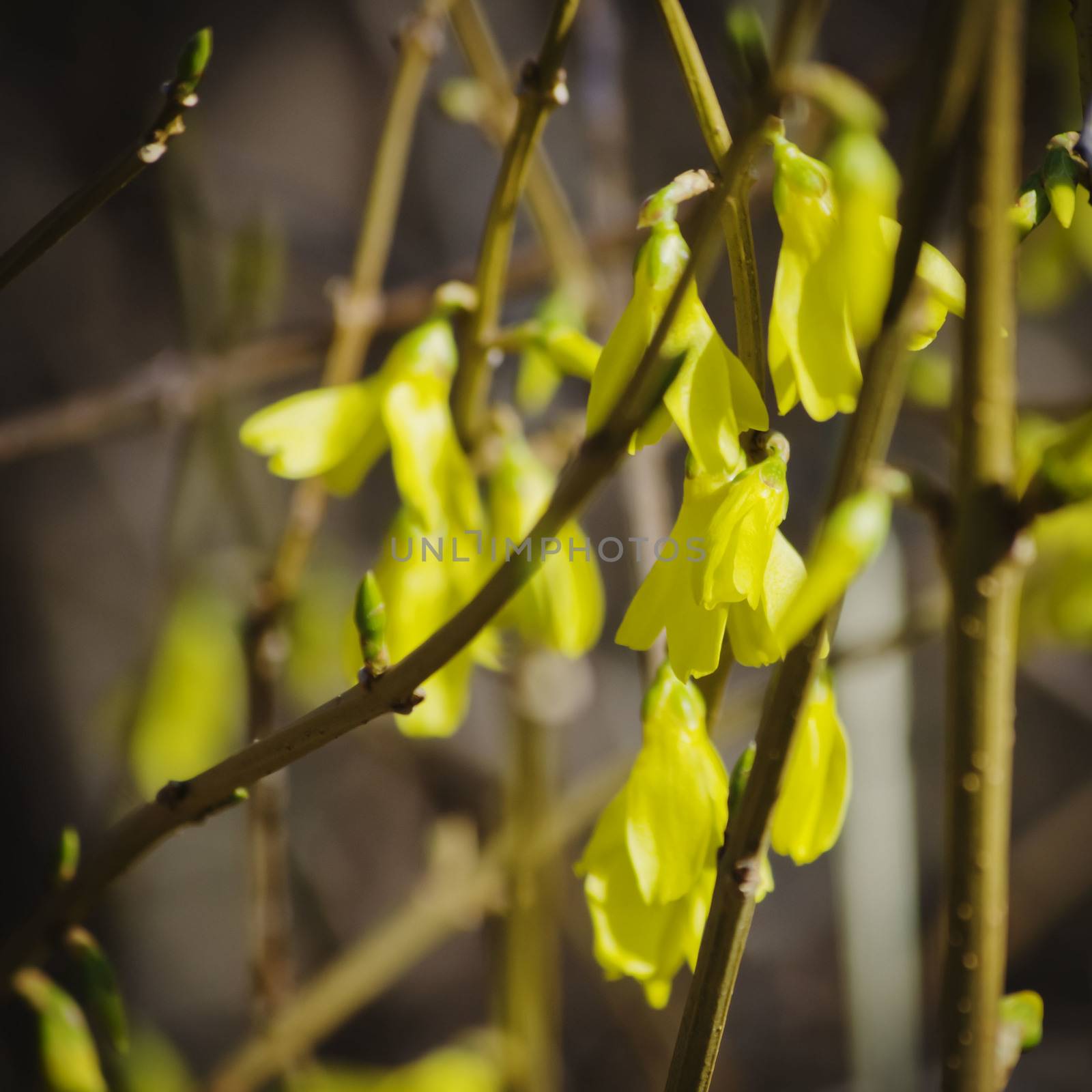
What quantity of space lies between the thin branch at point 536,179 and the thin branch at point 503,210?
0.92 ft

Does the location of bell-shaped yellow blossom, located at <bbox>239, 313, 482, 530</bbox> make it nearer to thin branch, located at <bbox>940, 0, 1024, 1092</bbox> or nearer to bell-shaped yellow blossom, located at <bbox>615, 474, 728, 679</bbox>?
bell-shaped yellow blossom, located at <bbox>615, 474, 728, 679</bbox>

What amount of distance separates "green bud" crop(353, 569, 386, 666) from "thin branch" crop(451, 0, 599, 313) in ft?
1.89

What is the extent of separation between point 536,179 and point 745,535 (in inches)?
27.9

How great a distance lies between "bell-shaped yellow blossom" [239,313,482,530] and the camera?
682 millimetres

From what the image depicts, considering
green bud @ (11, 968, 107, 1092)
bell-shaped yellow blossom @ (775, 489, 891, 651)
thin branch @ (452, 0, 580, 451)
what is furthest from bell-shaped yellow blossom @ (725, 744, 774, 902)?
green bud @ (11, 968, 107, 1092)

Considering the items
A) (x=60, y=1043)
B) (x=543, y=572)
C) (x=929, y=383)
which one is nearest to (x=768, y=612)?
(x=543, y=572)

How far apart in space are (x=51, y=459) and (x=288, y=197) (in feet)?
2.39

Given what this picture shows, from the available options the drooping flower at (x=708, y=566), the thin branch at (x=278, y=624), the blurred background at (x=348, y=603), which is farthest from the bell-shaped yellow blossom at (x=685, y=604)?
the blurred background at (x=348, y=603)

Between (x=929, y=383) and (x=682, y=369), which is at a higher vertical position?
(x=929, y=383)

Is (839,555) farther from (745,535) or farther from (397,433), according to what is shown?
(397,433)

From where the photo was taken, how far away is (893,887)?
1.55 metres

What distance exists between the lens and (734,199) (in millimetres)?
463

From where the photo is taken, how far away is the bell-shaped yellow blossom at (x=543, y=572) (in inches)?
28.7

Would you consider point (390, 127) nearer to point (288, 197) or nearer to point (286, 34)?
point (288, 197)
